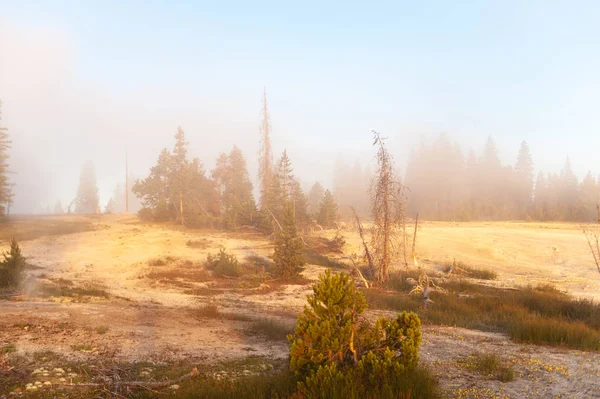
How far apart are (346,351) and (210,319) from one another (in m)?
7.73

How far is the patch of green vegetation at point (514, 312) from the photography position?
33.6 feet

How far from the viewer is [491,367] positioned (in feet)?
24.8

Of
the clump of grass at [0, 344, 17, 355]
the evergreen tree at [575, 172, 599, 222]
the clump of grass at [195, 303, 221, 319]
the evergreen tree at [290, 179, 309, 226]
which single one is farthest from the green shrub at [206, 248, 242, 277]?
the evergreen tree at [575, 172, 599, 222]

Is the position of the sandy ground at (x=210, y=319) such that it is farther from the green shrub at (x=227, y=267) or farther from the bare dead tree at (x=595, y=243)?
the green shrub at (x=227, y=267)

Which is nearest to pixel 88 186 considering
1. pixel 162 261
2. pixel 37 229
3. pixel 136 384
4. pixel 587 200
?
pixel 37 229

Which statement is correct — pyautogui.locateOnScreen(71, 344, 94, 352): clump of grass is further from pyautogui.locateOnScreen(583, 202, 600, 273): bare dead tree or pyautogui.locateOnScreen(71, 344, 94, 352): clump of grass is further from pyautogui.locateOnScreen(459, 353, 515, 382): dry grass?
pyautogui.locateOnScreen(583, 202, 600, 273): bare dead tree

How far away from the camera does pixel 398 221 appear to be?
18.2 meters

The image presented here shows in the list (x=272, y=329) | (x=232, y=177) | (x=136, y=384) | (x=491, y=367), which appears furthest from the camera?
(x=232, y=177)

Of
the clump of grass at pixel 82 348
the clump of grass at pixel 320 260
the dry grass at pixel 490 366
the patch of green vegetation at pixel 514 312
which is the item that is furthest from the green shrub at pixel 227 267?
the dry grass at pixel 490 366

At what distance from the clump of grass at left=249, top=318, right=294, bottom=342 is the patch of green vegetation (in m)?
5.21

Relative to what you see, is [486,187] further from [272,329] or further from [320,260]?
[272,329]

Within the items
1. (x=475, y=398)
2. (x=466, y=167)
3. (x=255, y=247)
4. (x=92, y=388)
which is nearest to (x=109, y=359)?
(x=92, y=388)

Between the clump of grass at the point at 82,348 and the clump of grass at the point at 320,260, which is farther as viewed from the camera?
the clump of grass at the point at 320,260

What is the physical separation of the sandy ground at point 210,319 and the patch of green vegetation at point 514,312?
3.34ft
